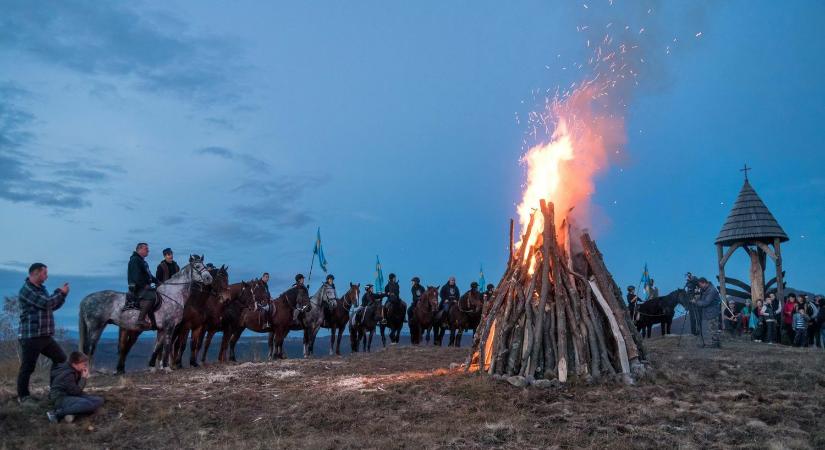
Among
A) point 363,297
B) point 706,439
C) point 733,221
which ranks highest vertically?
point 733,221

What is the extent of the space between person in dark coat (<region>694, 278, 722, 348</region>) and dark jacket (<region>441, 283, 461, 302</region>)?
854 centimetres

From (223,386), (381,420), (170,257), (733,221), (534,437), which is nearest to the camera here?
(534,437)

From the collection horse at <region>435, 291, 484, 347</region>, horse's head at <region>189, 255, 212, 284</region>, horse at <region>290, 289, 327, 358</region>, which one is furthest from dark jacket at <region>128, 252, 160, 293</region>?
horse at <region>435, 291, 484, 347</region>

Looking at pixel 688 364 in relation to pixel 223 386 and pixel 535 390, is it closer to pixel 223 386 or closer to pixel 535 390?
pixel 535 390

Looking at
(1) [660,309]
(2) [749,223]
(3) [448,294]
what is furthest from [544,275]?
(2) [749,223]

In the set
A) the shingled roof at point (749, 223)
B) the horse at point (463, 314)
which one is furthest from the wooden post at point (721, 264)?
the horse at point (463, 314)

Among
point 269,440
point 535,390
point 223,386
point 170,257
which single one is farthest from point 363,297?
point 269,440

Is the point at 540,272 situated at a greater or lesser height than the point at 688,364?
greater

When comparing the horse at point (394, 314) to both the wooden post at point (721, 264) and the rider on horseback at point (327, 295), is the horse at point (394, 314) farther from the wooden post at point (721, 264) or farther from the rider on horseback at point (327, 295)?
the wooden post at point (721, 264)

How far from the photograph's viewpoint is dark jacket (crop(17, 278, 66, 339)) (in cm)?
950

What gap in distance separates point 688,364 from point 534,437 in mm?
7025

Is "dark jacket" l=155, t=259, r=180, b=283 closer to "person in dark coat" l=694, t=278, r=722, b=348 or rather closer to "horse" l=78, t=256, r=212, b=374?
"horse" l=78, t=256, r=212, b=374

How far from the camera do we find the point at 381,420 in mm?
9125

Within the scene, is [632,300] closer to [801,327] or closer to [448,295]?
[801,327]
